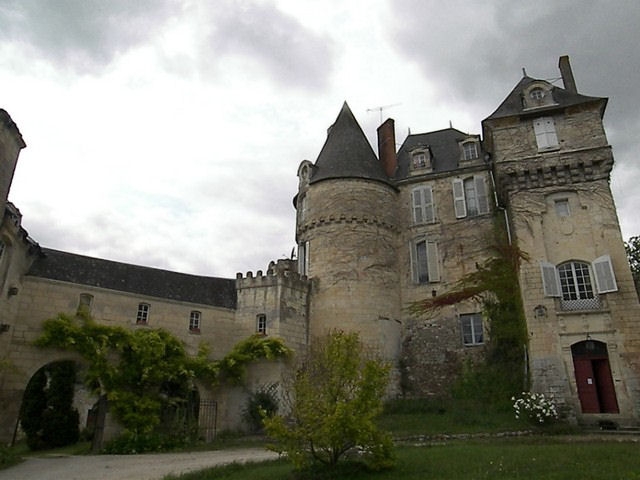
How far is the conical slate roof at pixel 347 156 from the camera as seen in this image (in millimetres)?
22094

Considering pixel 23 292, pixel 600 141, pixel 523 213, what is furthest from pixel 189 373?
pixel 600 141

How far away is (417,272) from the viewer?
21.3 metres

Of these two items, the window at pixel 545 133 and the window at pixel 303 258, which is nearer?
the window at pixel 545 133

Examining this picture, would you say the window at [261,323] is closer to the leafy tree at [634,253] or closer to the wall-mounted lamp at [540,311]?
the wall-mounted lamp at [540,311]

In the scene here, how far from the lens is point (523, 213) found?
17703 mm

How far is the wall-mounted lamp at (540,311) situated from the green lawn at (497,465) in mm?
6084

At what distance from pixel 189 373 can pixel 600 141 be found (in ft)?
55.7

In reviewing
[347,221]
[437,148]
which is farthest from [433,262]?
[437,148]

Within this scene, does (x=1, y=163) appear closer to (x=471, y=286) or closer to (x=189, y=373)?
(x=189, y=373)

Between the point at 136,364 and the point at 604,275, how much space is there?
15.8 meters

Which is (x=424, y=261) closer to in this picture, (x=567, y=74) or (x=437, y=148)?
(x=437, y=148)

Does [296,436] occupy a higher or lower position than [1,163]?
lower

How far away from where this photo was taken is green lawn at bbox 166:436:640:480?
7.17m

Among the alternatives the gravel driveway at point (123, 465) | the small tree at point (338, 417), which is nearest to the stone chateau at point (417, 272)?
the gravel driveway at point (123, 465)
